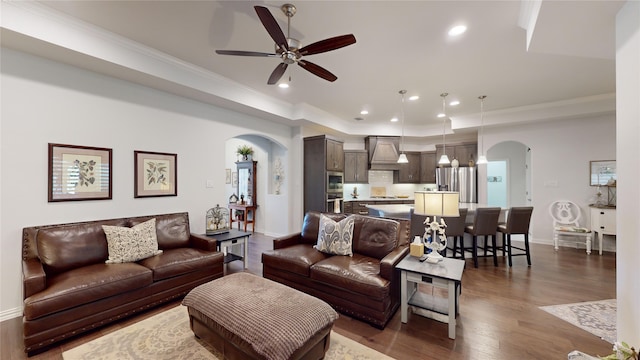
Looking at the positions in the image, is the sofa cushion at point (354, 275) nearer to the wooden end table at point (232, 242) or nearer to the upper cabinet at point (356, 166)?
the wooden end table at point (232, 242)

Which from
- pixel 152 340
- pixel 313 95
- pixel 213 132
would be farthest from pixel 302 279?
pixel 313 95

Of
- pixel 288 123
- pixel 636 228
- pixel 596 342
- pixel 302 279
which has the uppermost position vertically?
pixel 288 123

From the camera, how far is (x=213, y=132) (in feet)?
14.7

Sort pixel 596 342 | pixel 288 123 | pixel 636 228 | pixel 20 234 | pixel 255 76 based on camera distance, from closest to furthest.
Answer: pixel 636 228, pixel 596 342, pixel 20 234, pixel 255 76, pixel 288 123

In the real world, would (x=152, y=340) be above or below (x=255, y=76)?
below

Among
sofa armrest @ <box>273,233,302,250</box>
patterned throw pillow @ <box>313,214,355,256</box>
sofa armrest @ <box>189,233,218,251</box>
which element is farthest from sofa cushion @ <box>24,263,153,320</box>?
patterned throw pillow @ <box>313,214,355,256</box>

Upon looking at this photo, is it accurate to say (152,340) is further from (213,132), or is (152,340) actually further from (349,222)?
(213,132)

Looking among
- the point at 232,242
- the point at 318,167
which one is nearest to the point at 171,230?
the point at 232,242

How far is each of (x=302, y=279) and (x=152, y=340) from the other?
4.97ft

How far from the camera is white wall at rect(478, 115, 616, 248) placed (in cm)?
523

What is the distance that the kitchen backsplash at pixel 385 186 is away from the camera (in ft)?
25.4

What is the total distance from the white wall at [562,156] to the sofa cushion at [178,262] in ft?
22.9

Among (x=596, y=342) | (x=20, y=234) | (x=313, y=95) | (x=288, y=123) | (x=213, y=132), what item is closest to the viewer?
(x=596, y=342)

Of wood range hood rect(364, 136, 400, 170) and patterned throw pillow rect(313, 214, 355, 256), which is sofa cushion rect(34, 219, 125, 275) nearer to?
patterned throw pillow rect(313, 214, 355, 256)
